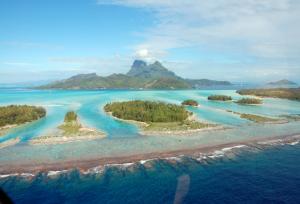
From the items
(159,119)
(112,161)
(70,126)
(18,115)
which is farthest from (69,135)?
(18,115)

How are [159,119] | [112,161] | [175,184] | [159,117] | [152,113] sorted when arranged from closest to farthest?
[175,184], [112,161], [159,119], [159,117], [152,113]

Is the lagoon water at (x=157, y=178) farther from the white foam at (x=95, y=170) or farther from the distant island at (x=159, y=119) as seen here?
the distant island at (x=159, y=119)

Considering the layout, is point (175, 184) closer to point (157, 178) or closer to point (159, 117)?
point (157, 178)

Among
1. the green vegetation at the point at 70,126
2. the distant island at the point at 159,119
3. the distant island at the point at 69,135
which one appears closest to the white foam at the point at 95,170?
the distant island at the point at 69,135

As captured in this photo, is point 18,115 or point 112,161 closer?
point 112,161

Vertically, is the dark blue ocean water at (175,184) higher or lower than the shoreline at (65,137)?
lower

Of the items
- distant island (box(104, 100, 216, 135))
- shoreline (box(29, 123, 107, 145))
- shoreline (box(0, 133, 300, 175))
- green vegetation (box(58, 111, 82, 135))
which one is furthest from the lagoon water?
green vegetation (box(58, 111, 82, 135))
